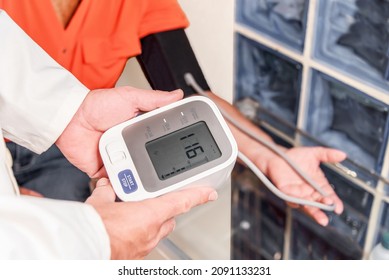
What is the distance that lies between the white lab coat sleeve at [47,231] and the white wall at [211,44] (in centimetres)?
42

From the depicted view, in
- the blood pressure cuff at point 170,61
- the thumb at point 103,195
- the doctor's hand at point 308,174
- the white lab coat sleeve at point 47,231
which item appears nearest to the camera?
the white lab coat sleeve at point 47,231

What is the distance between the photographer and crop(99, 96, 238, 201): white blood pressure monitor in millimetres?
647

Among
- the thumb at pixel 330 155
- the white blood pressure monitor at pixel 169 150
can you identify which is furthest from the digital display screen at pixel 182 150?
the thumb at pixel 330 155

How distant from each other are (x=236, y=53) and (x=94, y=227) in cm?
47

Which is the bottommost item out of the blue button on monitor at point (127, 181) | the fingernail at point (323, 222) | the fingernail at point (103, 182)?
the fingernail at point (323, 222)

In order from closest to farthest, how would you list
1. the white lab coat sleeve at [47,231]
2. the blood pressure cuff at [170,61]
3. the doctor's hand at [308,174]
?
the white lab coat sleeve at [47,231] → the doctor's hand at [308,174] → the blood pressure cuff at [170,61]

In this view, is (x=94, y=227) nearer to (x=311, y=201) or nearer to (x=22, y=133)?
(x=22, y=133)

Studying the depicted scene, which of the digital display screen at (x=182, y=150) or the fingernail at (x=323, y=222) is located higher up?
the digital display screen at (x=182, y=150)

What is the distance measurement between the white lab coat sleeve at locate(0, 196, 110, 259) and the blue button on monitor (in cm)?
11

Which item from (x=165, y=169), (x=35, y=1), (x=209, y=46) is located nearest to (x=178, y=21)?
(x=209, y=46)

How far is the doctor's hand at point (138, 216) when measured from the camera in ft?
1.91

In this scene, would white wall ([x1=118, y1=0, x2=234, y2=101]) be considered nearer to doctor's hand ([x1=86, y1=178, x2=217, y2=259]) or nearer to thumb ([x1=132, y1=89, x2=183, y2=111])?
thumb ([x1=132, y1=89, x2=183, y2=111])

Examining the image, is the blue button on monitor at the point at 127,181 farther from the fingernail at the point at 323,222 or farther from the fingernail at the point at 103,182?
the fingernail at the point at 323,222

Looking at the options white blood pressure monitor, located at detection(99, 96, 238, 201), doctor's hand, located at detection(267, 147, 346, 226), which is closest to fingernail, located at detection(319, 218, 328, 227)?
doctor's hand, located at detection(267, 147, 346, 226)
